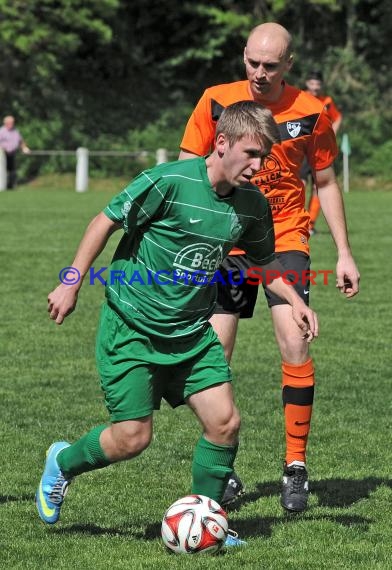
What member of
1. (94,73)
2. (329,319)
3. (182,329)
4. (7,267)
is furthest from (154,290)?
(94,73)

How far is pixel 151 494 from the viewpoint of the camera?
5.71 m

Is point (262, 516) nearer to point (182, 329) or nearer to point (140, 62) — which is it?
point (182, 329)

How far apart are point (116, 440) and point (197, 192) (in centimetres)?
105

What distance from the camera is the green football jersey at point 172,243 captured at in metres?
4.76

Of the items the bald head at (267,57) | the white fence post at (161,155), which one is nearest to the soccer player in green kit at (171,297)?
the bald head at (267,57)

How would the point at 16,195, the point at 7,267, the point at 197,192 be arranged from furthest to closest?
the point at 16,195, the point at 7,267, the point at 197,192

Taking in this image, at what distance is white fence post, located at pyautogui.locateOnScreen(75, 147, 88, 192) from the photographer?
111 ft

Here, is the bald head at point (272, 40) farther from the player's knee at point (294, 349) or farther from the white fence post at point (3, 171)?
the white fence post at point (3, 171)

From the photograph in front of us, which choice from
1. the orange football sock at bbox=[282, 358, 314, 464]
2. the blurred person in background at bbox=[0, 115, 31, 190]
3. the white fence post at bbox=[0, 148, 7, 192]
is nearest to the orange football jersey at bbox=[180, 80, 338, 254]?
the orange football sock at bbox=[282, 358, 314, 464]

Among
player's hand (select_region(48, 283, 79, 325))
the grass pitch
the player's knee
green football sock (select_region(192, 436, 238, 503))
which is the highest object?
player's hand (select_region(48, 283, 79, 325))

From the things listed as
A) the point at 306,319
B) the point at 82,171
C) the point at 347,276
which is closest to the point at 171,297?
the point at 306,319

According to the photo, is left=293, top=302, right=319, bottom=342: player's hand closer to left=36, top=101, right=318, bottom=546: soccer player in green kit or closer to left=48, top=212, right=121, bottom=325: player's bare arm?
left=36, top=101, right=318, bottom=546: soccer player in green kit

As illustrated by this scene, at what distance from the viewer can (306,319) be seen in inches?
201

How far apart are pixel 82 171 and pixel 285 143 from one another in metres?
28.2
